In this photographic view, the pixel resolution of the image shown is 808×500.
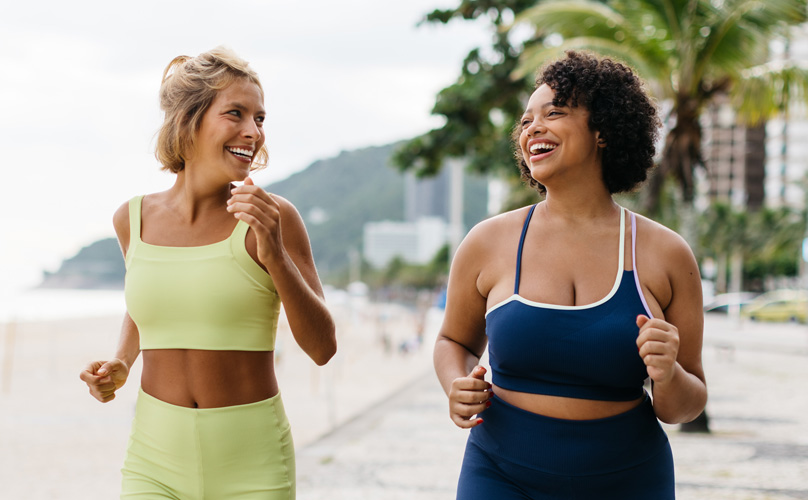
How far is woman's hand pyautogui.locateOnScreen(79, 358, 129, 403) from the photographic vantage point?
2521mm

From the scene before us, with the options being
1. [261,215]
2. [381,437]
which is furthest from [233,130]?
[381,437]

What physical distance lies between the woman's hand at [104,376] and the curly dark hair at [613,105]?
4.80 feet

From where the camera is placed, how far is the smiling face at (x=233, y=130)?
94.6 inches

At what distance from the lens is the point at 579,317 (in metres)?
2.16

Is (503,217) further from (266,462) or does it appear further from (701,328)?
(266,462)

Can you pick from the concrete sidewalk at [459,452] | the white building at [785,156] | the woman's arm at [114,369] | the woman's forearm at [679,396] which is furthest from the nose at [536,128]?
the white building at [785,156]

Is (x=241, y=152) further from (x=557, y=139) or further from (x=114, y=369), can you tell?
(x=557, y=139)

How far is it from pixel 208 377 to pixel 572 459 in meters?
0.96

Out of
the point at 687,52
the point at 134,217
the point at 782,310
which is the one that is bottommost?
the point at 782,310

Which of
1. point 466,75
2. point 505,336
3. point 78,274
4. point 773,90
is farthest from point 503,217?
point 78,274

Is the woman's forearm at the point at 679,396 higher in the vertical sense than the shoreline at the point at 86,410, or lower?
higher

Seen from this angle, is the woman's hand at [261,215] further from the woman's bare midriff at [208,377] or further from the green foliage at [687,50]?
the green foliage at [687,50]

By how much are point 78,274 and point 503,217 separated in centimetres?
13776

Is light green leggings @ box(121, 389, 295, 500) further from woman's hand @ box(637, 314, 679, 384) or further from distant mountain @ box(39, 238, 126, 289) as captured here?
distant mountain @ box(39, 238, 126, 289)
